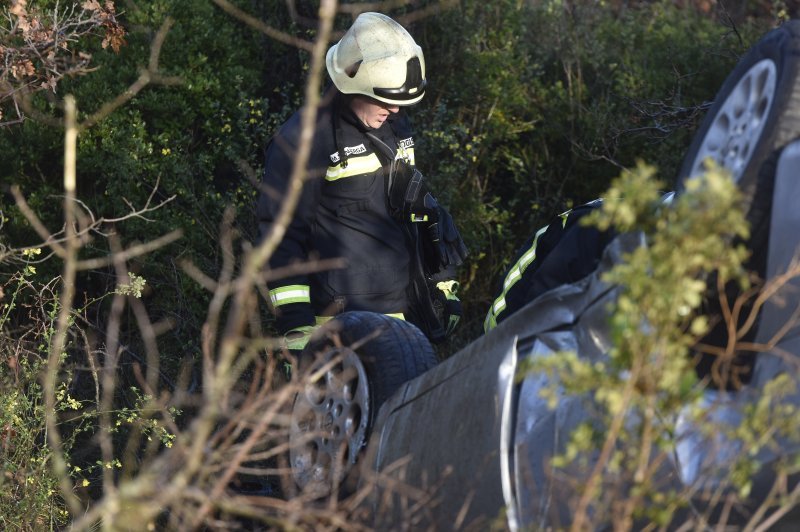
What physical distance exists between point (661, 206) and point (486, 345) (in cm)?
94

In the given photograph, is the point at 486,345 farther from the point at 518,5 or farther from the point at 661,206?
the point at 518,5

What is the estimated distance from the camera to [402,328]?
4.46 m

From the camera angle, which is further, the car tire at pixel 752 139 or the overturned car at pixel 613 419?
the car tire at pixel 752 139

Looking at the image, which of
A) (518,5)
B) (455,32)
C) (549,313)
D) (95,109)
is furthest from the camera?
(518,5)

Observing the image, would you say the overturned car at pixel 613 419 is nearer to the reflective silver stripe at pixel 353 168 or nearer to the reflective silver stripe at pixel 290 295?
the reflective silver stripe at pixel 290 295

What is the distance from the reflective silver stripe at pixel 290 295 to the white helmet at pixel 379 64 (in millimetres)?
875

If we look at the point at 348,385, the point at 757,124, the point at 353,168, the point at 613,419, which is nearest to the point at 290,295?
the point at 353,168

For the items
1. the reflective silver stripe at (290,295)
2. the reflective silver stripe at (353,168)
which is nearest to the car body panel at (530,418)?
the reflective silver stripe at (290,295)

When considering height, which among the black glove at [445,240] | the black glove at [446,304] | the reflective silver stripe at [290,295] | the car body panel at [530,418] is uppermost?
the car body panel at [530,418]

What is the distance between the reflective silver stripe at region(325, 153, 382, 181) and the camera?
5.60 m

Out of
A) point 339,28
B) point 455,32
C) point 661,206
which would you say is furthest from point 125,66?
point 661,206

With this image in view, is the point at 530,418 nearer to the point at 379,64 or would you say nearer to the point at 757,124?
the point at 757,124

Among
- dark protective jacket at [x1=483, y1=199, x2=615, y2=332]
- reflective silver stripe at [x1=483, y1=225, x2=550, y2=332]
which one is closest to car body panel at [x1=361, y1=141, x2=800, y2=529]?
dark protective jacket at [x1=483, y1=199, x2=615, y2=332]

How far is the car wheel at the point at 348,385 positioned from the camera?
4.22m
